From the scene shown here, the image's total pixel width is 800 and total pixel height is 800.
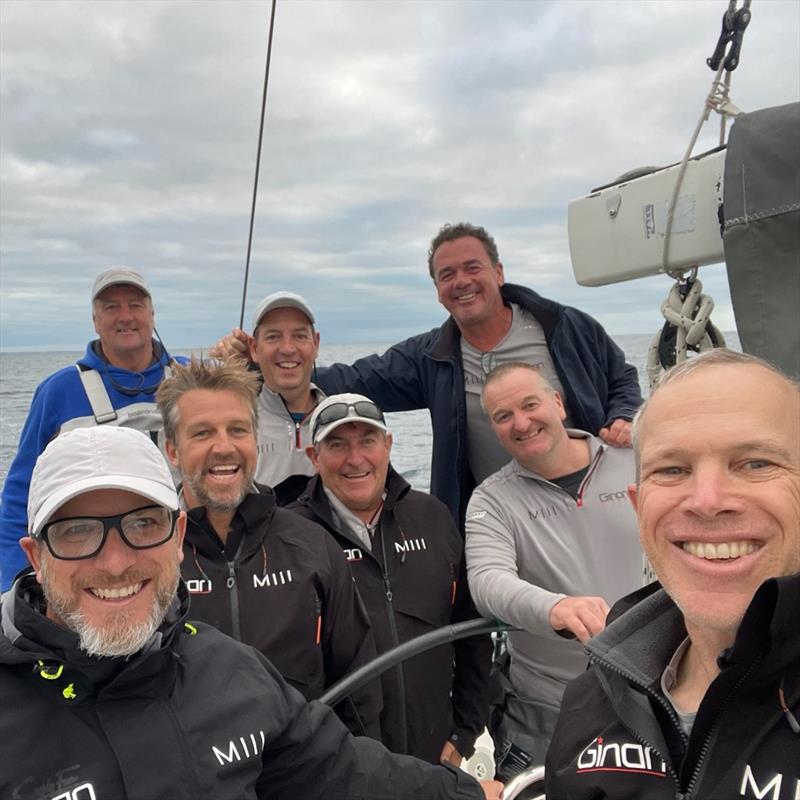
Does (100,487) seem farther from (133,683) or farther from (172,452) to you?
(172,452)

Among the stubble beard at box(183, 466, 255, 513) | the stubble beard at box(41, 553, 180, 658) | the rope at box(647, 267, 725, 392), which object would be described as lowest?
the stubble beard at box(41, 553, 180, 658)

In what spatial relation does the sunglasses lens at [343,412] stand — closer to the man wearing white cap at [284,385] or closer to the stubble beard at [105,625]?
the man wearing white cap at [284,385]

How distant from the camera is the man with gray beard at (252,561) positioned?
97.4 inches

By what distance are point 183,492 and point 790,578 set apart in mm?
1983

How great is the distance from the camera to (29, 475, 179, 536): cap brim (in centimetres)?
178

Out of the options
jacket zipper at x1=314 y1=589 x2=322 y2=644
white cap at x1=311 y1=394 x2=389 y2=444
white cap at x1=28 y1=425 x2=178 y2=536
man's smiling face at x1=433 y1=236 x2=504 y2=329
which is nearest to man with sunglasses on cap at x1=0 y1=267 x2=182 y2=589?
white cap at x1=311 y1=394 x2=389 y2=444

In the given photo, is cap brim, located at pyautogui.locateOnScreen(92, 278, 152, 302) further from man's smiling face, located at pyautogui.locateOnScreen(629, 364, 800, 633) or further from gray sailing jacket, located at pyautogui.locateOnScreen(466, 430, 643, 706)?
man's smiling face, located at pyautogui.locateOnScreen(629, 364, 800, 633)

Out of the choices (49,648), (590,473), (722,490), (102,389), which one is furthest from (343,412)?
(722,490)

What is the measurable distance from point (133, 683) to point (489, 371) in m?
2.71

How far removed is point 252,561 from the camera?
8.36 ft

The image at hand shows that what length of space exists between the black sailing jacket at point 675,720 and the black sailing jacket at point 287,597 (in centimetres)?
106

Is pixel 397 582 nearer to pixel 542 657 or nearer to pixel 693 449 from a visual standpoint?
pixel 542 657

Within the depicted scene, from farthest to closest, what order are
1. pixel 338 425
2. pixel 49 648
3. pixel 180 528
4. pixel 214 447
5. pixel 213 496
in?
pixel 338 425, pixel 214 447, pixel 213 496, pixel 180 528, pixel 49 648

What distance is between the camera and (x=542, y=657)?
9.89 ft
